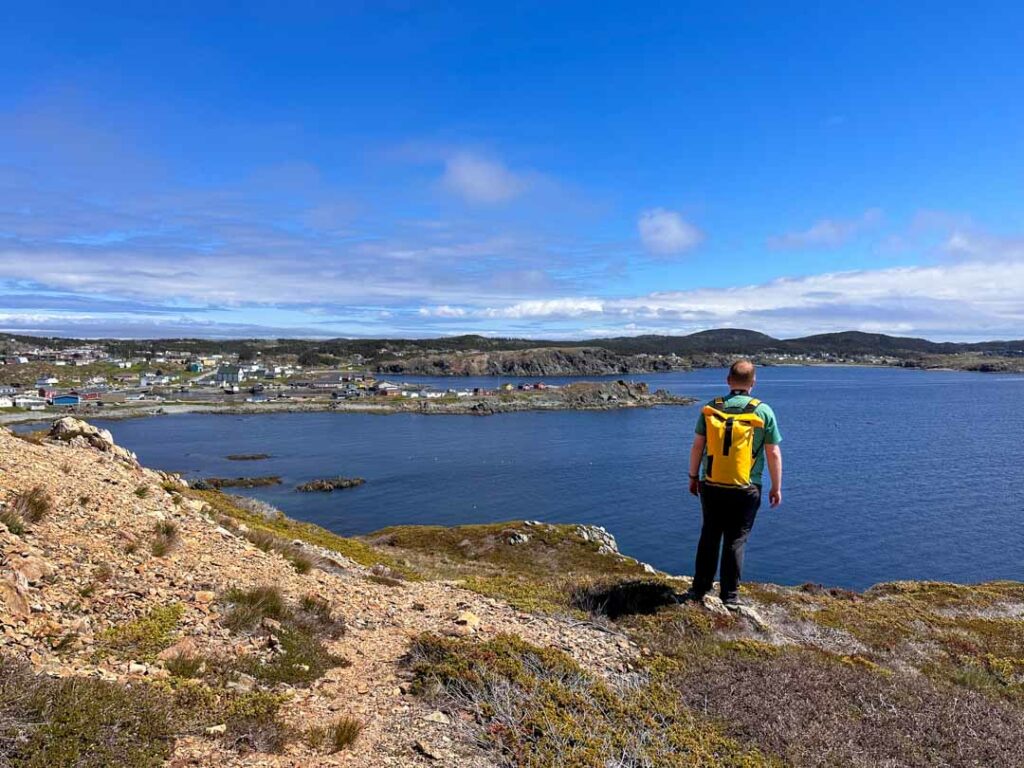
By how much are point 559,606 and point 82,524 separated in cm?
775

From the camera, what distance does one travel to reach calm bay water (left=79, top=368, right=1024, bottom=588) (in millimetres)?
44031

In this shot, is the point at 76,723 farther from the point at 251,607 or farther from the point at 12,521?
the point at 12,521

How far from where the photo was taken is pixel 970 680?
9008 millimetres

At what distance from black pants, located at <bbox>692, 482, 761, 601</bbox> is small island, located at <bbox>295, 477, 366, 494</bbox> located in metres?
61.5

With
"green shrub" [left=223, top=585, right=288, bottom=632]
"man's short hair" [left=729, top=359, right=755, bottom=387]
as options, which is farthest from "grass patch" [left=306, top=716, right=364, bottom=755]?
"man's short hair" [left=729, top=359, right=755, bottom=387]

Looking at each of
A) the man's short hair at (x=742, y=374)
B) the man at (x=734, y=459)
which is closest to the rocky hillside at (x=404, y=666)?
the man at (x=734, y=459)

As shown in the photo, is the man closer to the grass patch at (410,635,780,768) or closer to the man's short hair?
the man's short hair

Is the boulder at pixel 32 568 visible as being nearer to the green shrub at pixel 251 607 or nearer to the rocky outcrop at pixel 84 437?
the green shrub at pixel 251 607

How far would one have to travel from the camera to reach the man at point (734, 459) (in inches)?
339

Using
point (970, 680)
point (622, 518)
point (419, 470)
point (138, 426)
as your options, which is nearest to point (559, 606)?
point (970, 680)

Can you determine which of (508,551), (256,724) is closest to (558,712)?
(256,724)

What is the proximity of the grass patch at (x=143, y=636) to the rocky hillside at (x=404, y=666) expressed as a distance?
0.03 meters

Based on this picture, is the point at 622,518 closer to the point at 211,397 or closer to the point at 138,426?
the point at 138,426

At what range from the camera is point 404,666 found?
746 cm
